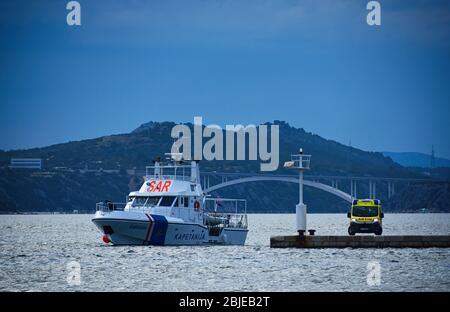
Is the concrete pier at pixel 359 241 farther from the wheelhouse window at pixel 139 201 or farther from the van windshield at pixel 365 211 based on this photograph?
the wheelhouse window at pixel 139 201

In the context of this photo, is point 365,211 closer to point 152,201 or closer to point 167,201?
point 167,201

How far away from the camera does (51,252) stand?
58.4 metres

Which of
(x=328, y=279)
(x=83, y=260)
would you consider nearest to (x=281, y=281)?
(x=328, y=279)

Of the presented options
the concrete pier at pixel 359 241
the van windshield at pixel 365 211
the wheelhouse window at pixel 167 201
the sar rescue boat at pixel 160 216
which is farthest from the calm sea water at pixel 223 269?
the van windshield at pixel 365 211

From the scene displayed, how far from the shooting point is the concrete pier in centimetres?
5278
